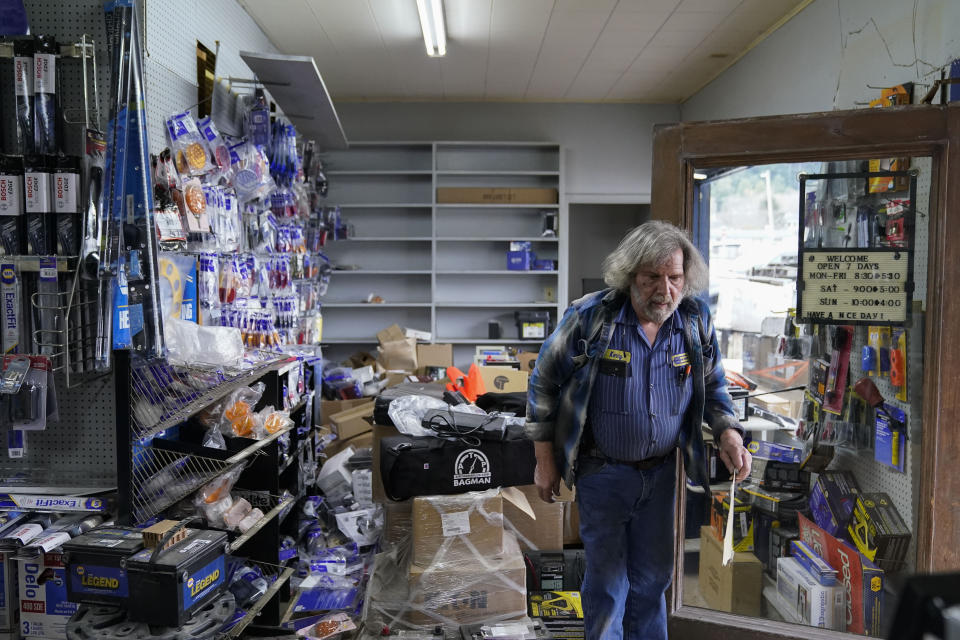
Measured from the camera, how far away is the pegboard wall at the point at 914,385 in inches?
78.5

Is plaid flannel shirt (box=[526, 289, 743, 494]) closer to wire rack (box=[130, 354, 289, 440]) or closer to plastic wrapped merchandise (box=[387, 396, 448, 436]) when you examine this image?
plastic wrapped merchandise (box=[387, 396, 448, 436])

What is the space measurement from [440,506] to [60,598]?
1165 millimetres

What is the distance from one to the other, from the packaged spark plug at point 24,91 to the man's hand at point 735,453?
215 centimetres

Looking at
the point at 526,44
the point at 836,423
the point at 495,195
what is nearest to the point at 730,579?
the point at 836,423

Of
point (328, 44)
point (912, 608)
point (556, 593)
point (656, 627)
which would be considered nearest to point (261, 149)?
point (328, 44)

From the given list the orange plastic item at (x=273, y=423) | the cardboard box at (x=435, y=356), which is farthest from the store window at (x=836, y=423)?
the cardboard box at (x=435, y=356)

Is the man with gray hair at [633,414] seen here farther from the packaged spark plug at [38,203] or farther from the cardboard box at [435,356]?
the cardboard box at [435,356]

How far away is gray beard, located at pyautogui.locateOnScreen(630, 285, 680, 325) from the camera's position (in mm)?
1680

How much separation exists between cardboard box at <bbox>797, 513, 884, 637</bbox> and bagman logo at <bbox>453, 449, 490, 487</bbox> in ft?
4.26

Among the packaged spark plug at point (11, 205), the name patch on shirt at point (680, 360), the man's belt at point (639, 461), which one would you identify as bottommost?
the man's belt at point (639, 461)

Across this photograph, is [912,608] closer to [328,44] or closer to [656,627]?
[656,627]

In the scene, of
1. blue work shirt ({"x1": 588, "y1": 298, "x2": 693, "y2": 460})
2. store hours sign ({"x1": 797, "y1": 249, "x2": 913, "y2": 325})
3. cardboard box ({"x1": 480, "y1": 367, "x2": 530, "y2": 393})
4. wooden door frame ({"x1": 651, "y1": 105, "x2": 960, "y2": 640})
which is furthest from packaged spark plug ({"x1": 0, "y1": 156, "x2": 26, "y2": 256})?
cardboard box ({"x1": 480, "y1": 367, "x2": 530, "y2": 393})

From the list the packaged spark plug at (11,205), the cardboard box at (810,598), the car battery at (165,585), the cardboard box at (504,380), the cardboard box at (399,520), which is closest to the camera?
the car battery at (165,585)

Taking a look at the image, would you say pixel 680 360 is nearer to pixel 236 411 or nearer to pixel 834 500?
pixel 834 500
